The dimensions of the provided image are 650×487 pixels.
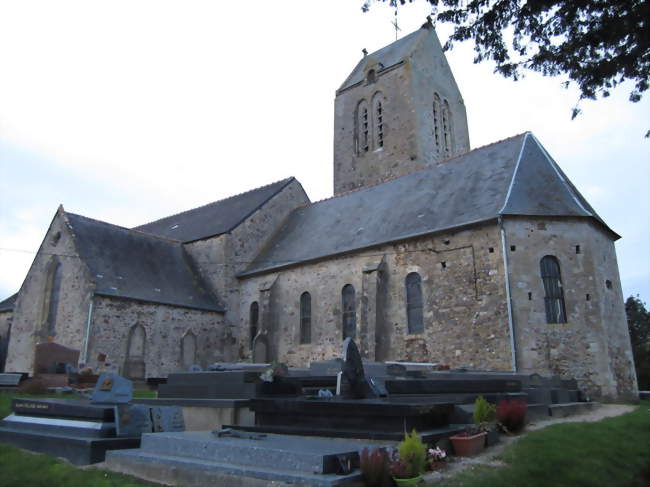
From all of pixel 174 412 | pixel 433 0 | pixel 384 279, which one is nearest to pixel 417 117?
pixel 384 279

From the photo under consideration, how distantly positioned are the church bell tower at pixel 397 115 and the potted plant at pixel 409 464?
24959 mm

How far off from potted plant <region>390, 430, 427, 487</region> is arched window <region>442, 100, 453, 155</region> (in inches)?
1123

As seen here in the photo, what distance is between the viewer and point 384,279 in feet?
64.4

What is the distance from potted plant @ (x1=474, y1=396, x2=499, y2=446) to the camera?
25.5 ft

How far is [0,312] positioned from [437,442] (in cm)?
2852

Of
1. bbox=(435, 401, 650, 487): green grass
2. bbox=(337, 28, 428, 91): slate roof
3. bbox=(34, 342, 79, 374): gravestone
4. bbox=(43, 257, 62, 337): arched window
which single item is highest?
bbox=(337, 28, 428, 91): slate roof

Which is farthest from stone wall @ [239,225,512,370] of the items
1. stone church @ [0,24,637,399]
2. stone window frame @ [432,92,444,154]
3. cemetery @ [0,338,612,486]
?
stone window frame @ [432,92,444,154]

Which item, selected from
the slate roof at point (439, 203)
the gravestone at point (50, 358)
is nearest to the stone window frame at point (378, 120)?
the slate roof at point (439, 203)

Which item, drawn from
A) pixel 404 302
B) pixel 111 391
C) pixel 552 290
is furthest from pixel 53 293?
pixel 552 290

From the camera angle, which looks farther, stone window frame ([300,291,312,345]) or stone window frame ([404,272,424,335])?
stone window frame ([300,291,312,345])

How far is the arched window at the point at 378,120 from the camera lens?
32.4 m

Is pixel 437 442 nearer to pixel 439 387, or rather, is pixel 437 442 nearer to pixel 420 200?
pixel 439 387

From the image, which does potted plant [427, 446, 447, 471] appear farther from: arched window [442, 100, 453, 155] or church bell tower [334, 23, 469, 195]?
arched window [442, 100, 453, 155]

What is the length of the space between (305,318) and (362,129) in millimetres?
15892
